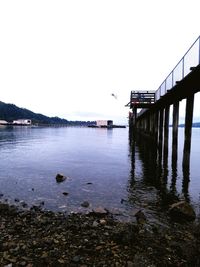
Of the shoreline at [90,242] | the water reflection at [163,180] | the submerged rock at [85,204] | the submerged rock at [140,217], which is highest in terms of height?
the shoreline at [90,242]

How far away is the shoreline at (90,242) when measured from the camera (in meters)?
6.48

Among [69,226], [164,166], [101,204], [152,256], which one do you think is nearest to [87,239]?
[69,226]

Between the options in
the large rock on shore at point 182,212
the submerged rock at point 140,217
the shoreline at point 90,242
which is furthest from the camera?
the large rock on shore at point 182,212

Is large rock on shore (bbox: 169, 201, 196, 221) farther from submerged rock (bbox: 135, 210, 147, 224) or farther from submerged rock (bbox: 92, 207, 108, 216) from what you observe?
submerged rock (bbox: 92, 207, 108, 216)

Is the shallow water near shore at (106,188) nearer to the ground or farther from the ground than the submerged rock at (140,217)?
nearer to the ground

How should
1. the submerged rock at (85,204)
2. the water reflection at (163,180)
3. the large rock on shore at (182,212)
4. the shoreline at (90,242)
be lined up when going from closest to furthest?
the shoreline at (90,242), the large rock on shore at (182,212), the submerged rock at (85,204), the water reflection at (163,180)

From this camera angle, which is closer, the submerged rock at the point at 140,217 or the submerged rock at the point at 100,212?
the submerged rock at the point at 140,217

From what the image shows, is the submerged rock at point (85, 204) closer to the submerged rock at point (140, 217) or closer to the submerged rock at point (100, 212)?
the submerged rock at point (100, 212)

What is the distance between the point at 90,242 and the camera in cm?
752

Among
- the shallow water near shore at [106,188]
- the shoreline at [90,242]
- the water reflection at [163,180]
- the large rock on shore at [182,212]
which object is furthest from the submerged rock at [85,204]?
the large rock on shore at [182,212]

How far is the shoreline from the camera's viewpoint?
255 inches

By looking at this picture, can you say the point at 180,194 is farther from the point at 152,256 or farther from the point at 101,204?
the point at 152,256

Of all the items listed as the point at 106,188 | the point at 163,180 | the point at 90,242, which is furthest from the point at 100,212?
the point at 163,180

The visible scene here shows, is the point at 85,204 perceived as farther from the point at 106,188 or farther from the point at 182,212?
the point at 182,212
